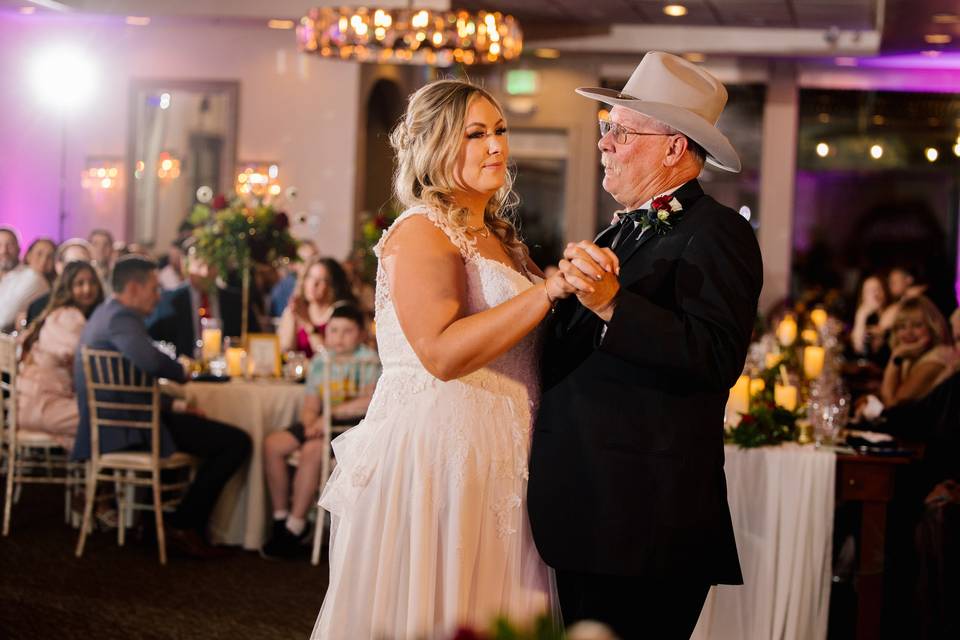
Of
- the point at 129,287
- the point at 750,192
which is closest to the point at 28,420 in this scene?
the point at 129,287

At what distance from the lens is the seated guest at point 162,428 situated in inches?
245

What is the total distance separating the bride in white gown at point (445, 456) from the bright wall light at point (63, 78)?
10079 mm

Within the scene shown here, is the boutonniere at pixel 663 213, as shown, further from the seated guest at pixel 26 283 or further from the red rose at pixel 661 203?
the seated guest at pixel 26 283

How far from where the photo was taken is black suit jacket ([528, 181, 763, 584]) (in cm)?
236

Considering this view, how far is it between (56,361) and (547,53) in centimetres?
838

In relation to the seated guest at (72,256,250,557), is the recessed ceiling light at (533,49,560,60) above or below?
above

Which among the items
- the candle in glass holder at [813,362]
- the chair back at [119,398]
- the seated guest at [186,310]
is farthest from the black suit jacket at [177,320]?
the candle in glass holder at [813,362]

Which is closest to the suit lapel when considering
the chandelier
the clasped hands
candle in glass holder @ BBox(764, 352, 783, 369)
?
the clasped hands

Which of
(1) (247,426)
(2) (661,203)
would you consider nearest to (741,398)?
(2) (661,203)

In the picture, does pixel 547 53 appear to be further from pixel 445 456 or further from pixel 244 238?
pixel 445 456

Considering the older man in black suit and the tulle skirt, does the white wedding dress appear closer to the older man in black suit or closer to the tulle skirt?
the tulle skirt

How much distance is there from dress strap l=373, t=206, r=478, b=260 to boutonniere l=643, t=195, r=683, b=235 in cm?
40

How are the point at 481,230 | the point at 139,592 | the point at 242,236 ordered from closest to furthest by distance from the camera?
1. the point at 481,230
2. the point at 139,592
3. the point at 242,236

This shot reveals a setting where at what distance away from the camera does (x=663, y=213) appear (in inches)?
96.8
